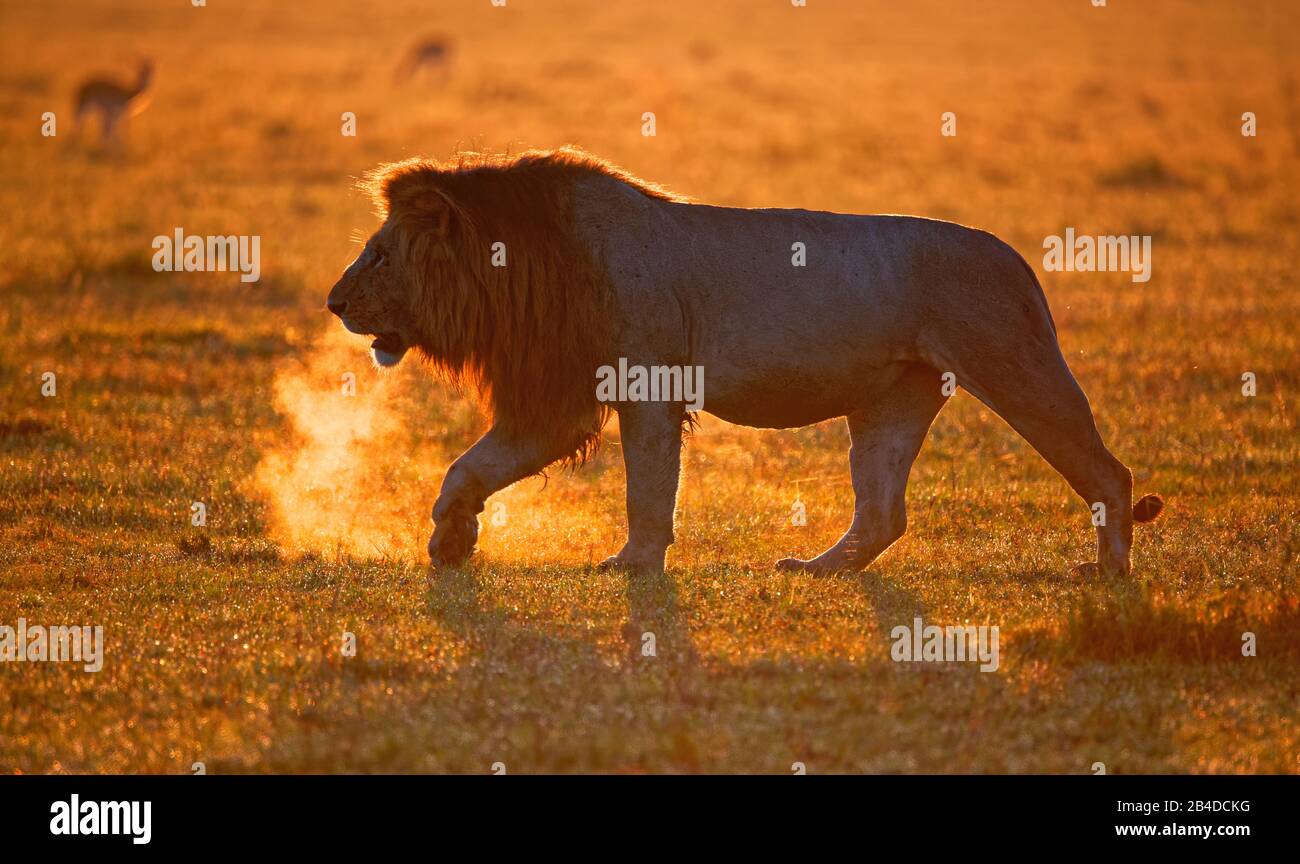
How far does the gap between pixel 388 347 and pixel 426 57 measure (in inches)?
1470

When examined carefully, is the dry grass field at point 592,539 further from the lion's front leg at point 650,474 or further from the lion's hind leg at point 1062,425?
the lion's hind leg at point 1062,425

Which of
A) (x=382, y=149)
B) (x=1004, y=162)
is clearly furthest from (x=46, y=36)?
(x=1004, y=162)

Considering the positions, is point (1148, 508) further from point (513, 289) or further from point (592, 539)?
point (513, 289)

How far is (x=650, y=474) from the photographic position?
8.43 m

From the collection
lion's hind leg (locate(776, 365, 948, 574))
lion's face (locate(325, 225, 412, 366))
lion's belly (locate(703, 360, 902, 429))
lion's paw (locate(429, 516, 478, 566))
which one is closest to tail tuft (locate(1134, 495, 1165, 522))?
lion's hind leg (locate(776, 365, 948, 574))

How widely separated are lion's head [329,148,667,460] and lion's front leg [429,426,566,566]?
7 cm

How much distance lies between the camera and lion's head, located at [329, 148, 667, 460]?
837 cm

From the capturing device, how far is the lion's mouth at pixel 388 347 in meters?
8.58

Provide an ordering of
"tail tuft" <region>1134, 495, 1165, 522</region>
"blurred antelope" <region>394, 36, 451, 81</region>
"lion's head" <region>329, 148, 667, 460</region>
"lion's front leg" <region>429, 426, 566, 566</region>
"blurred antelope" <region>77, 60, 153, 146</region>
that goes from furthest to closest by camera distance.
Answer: "blurred antelope" <region>394, 36, 451, 81</region>
"blurred antelope" <region>77, 60, 153, 146</region>
"tail tuft" <region>1134, 495, 1165, 522</region>
"lion's front leg" <region>429, 426, 566, 566</region>
"lion's head" <region>329, 148, 667, 460</region>

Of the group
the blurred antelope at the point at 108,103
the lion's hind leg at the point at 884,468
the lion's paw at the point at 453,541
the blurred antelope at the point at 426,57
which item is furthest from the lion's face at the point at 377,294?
the blurred antelope at the point at 426,57

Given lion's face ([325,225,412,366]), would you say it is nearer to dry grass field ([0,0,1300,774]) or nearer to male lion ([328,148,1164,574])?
male lion ([328,148,1164,574])

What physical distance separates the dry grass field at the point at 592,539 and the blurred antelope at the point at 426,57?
660 inches

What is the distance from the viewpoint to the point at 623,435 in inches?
335

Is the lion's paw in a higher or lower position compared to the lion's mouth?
lower
